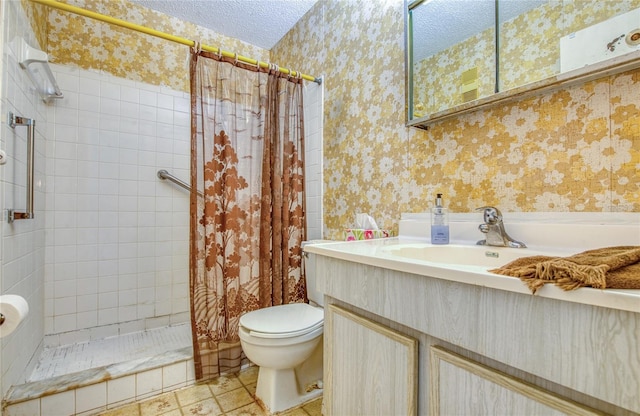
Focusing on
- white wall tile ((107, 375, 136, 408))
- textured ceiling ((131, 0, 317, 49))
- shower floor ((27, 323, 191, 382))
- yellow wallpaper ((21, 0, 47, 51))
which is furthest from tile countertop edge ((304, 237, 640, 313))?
yellow wallpaper ((21, 0, 47, 51))

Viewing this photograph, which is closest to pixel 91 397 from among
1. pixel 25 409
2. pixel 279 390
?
pixel 25 409

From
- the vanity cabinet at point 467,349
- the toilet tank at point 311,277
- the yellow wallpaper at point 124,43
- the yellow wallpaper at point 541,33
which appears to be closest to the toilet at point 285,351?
the toilet tank at point 311,277

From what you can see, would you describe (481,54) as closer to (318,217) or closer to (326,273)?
(326,273)

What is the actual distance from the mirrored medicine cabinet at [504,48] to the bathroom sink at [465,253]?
0.52 m

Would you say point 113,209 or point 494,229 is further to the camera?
point 113,209

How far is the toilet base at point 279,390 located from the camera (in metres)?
1.37

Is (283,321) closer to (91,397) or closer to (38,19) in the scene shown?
(91,397)

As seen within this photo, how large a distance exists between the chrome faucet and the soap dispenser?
5.8 inches

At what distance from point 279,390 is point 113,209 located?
64.3 inches

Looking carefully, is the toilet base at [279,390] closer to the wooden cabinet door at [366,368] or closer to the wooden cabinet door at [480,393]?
the wooden cabinet door at [366,368]

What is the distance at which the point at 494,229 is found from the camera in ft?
3.39

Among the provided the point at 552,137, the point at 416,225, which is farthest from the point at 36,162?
the point at 552,137

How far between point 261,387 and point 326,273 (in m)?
0.76

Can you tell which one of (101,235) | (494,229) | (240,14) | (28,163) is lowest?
(101,235)
